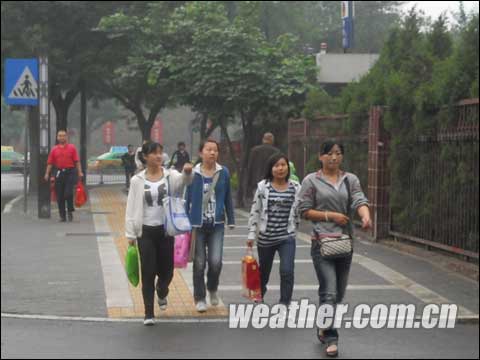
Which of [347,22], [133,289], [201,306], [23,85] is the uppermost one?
[347,22]

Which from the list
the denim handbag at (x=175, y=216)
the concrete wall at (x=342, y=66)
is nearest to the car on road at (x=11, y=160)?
the denim handbag at (x=175, y=216)

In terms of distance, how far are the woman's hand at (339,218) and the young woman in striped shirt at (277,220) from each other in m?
0.10

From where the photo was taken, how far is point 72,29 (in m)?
18.2

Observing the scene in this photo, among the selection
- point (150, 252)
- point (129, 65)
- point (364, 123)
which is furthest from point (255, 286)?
point (129, 65)

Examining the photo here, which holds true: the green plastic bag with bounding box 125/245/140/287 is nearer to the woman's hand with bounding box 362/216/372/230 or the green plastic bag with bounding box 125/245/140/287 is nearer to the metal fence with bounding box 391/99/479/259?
the woman's hand with bounding box 362/216/372/230

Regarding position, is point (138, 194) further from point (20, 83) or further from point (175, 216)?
point (20, 83)

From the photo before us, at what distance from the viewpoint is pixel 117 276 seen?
5.82 m

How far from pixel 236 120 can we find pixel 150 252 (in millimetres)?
1498

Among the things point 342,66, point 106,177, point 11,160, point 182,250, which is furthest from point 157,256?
point 342,66

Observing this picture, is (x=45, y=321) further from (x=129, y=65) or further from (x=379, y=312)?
(x=379, y=312)

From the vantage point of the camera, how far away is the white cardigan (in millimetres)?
2684

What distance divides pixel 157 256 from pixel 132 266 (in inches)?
5.5

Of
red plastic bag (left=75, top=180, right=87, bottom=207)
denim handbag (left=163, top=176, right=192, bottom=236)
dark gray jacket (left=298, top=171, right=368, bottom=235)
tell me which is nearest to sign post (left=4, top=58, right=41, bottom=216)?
red plastic bag (left=75, top=180, right=87, bottom=207)

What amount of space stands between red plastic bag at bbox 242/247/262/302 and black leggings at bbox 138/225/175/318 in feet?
0.77
